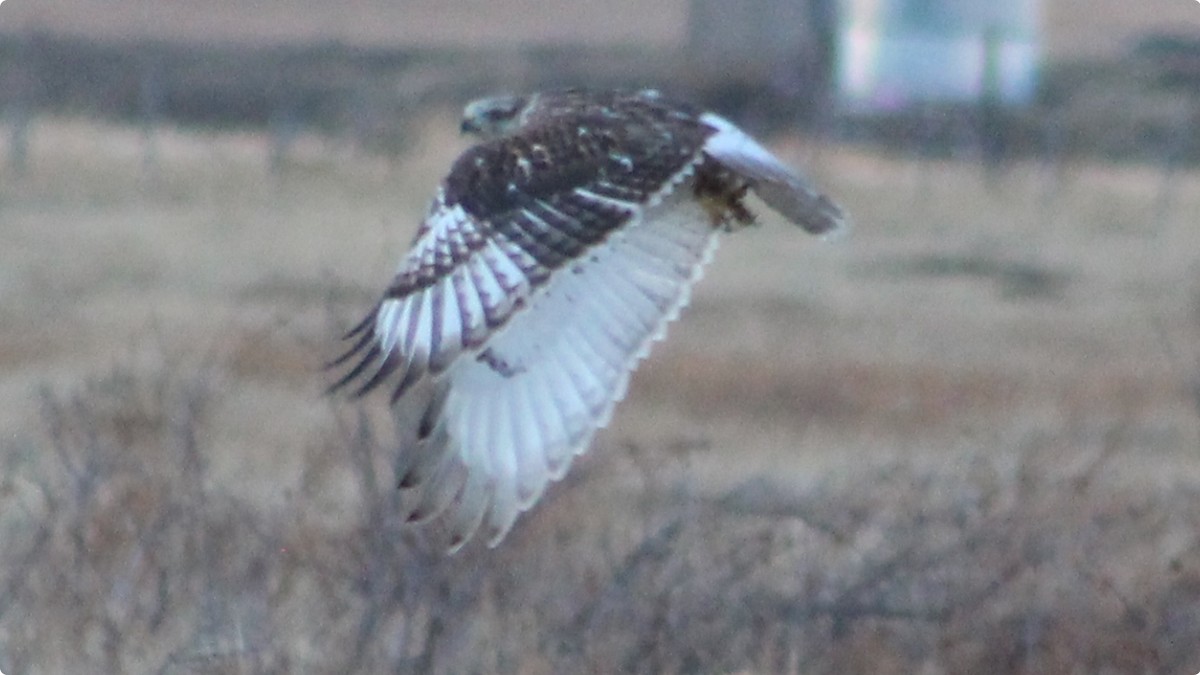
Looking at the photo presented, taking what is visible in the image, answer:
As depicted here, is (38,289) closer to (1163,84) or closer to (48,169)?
(48,169)

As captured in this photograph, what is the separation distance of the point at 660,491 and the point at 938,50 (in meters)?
21.0

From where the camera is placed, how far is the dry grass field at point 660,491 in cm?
479

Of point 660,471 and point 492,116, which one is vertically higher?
point 492,116

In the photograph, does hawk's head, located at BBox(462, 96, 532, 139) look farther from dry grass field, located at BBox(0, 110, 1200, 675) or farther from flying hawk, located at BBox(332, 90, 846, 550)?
dry grass field, located at BBox(0, 110, 1200, 675)

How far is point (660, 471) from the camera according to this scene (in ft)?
22.9

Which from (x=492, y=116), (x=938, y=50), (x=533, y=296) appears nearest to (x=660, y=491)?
(x=492, y=116)

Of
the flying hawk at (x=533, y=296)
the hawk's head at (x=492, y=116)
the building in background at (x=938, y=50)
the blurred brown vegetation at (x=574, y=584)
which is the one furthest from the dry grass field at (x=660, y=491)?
the building in background at (x=938, y=50)

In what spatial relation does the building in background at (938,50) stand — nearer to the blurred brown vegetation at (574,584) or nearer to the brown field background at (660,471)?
the brown field background at (660,471)

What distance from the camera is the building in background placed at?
25.3 metres

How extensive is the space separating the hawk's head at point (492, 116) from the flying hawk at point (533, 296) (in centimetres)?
52

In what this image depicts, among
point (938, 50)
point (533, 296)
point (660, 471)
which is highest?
point (533, 296)

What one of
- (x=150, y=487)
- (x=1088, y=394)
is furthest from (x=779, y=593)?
(x=1088, y=394)

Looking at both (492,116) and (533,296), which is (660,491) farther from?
(533,296)

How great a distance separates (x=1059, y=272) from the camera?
16156 mm
